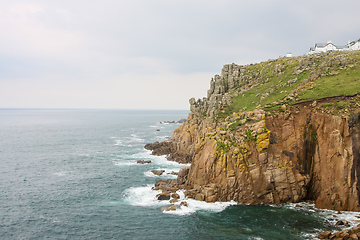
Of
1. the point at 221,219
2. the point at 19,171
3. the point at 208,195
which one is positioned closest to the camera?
the point at 221,219

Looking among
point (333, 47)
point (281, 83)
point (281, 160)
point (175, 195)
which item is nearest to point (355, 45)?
point (333, 47)

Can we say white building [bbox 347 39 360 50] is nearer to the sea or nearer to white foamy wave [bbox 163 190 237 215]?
the sea

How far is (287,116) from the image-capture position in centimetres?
5766

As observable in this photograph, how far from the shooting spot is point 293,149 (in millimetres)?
55469

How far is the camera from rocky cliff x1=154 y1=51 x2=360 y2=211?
1913 inches

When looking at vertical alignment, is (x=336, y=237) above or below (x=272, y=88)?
below

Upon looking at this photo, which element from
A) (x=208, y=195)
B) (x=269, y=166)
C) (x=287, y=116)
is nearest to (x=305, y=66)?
(x=287, y=116)

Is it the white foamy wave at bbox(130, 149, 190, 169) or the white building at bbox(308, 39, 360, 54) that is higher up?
Answer: the white building at bbox(308, 39, 360, 54)

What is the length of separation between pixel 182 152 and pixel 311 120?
48.9 meters

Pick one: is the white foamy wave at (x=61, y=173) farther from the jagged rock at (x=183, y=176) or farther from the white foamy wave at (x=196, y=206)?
the white foamy wave at (x=196, y=206)

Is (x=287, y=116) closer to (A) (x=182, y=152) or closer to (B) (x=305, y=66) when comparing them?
(B) (x=305, y=66)

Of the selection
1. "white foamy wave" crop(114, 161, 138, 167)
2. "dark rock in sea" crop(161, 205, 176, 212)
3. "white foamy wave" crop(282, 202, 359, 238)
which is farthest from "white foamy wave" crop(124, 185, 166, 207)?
"white foamy wave" crop(282, 202, 359, 238)

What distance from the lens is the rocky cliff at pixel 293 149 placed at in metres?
48.6

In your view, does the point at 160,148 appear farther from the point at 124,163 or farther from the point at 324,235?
the point at 324,235
